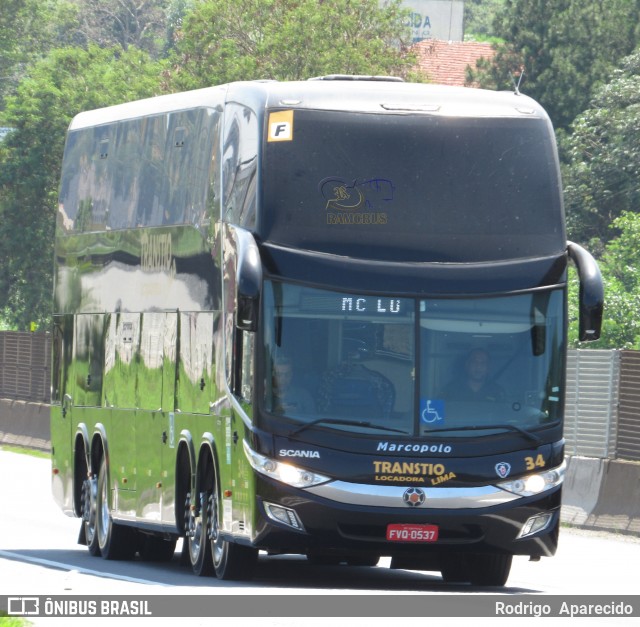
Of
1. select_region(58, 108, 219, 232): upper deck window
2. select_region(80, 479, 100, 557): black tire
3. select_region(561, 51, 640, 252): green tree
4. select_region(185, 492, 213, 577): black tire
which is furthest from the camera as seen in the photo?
select_region(561, 51, 640, 252): green tree

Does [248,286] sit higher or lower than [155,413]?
higher

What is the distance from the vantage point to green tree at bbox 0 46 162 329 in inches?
2272

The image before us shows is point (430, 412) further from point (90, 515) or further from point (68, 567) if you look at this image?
point (90, 515)

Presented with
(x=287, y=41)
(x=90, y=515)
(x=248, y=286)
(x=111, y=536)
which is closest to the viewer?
(x=248, y=286)

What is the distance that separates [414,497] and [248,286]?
205cm

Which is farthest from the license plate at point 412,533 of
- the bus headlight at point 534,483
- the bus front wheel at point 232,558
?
the bus front wheel at point 232,558

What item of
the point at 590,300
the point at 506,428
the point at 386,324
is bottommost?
the point at 506,428

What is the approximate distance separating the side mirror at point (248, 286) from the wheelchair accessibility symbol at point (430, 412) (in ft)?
4.64

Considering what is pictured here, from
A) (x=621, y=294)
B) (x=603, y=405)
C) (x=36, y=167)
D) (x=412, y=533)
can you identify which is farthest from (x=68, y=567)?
(x=36, y=167)

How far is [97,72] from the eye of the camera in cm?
6194

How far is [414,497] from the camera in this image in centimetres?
1502

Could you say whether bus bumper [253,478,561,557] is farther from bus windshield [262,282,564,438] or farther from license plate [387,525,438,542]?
bus windshield [262,282,564,438]

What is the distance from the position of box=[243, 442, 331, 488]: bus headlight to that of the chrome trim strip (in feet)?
0.18
